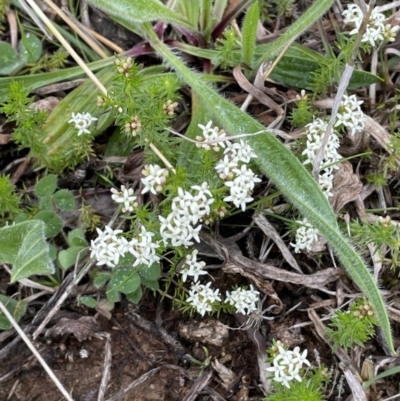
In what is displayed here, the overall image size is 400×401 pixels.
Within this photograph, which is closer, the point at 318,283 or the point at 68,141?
the point at 318,283

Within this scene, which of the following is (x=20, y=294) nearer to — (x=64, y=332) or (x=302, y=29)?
(x=64, y=332)

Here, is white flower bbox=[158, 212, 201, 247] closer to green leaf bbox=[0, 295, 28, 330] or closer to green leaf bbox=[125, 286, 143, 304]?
green leaf bbox=[125, 286, 143, 304]

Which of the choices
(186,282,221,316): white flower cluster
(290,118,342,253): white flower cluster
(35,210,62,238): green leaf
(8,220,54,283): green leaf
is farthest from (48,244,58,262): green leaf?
(290,118,342,253): white flower cluster

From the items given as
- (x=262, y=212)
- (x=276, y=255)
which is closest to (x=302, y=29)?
(x=262, y=212)

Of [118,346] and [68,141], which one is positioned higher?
[68,141]

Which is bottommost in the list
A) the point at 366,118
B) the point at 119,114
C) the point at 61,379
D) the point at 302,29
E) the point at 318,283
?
Result: the point at 61,379

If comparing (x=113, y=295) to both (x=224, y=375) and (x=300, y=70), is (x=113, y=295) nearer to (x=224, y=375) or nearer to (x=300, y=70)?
(x=224, y=375)
